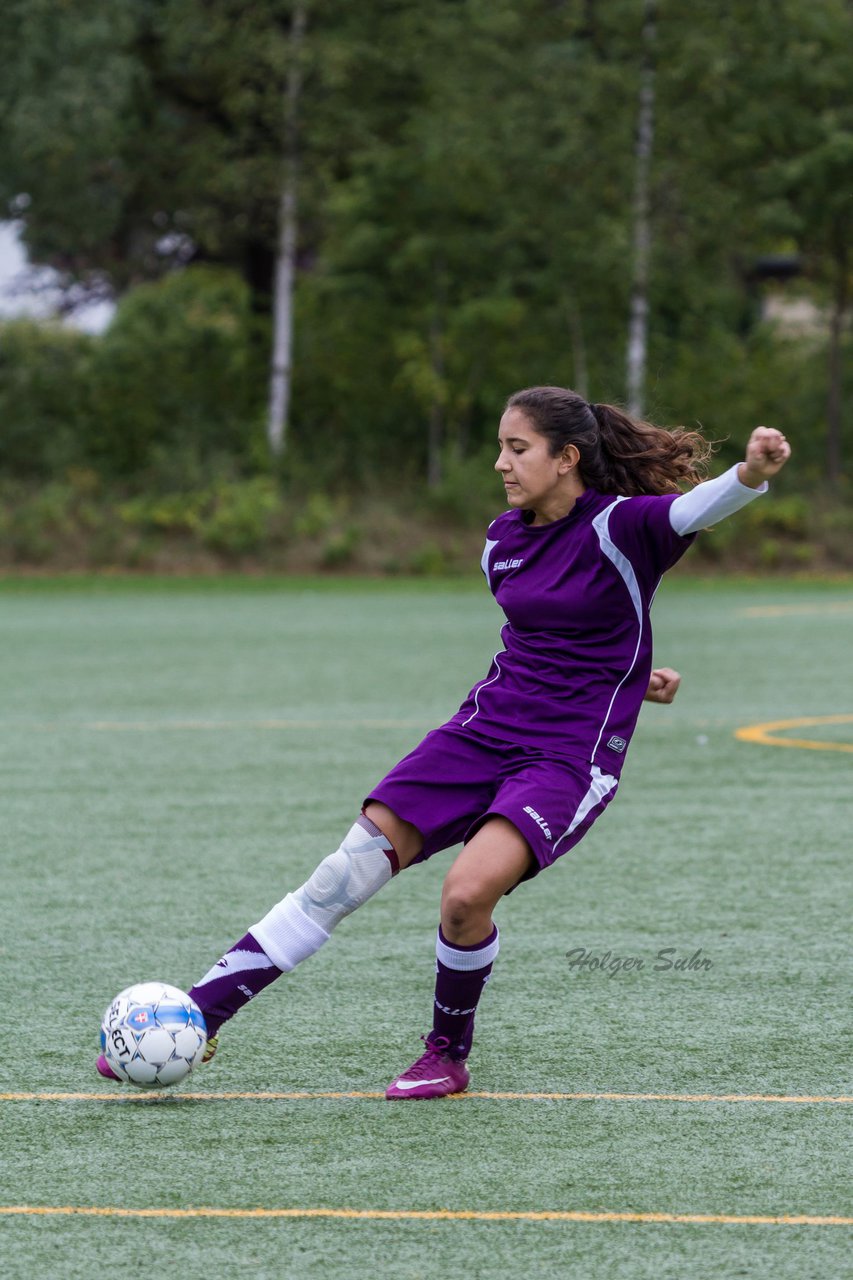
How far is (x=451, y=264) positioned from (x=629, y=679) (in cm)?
3068

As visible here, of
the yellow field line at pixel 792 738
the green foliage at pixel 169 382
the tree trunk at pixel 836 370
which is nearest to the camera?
the yellow field line at pixel 792 738

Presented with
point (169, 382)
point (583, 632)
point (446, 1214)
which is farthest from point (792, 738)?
point (169, 382)

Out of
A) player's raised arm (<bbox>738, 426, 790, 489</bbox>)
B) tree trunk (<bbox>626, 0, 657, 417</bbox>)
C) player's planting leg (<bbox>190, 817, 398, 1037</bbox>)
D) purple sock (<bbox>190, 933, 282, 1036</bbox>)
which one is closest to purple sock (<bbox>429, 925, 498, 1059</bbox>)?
player's planting leg (<bbox>190, 817, 398, 1037</bbox>)

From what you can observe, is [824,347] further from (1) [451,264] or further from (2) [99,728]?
(2) [99,728]

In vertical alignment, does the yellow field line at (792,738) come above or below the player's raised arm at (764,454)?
below

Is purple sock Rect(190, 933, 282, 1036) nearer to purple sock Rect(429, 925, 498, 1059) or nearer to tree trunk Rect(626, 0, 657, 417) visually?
purple sock Rect(429, 925, 498, 1059)

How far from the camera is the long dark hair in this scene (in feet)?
15.0

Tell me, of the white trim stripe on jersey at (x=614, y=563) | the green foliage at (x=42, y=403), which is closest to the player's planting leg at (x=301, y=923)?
the white trim stripe on jersey at (x=614, y=563)

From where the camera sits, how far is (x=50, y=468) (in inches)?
1320

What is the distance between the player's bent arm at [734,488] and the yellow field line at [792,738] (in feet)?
22.5

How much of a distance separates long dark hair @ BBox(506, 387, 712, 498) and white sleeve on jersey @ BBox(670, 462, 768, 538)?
298 mm

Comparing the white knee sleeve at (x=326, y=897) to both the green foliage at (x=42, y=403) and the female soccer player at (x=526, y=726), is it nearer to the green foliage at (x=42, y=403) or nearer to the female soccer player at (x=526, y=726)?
the female soccer player at (x=526, y=726)

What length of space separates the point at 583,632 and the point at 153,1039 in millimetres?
1430

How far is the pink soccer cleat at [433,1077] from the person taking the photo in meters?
4.42
